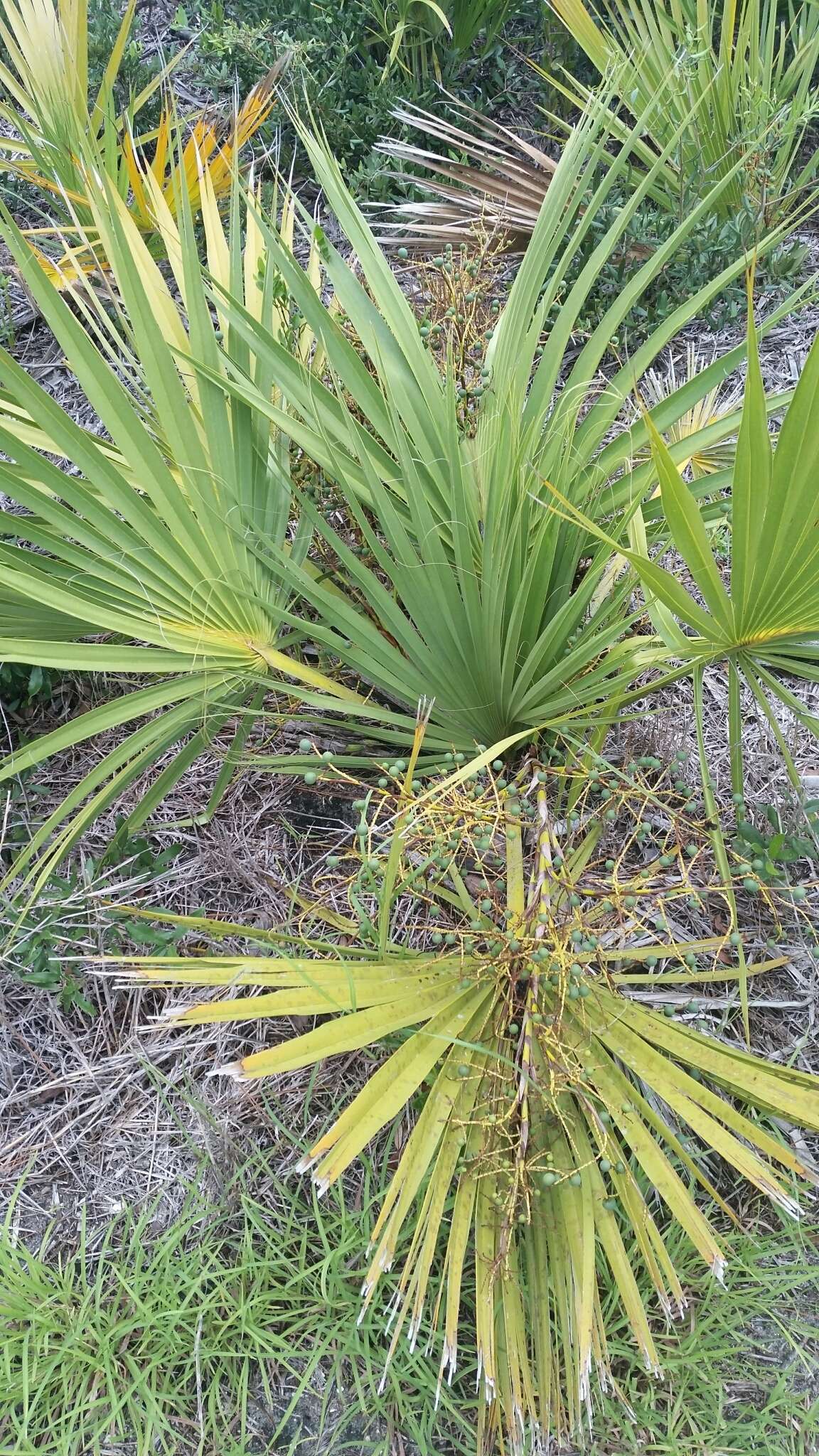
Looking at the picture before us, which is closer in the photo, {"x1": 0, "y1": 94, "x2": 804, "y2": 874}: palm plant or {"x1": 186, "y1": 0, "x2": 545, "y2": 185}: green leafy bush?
{"x1": 0, "y1": 94, "x2": 804, "y2": 874}: palm plant

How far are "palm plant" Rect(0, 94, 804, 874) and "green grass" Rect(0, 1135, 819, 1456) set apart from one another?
0.68 meters

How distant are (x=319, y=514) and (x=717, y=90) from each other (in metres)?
1.36

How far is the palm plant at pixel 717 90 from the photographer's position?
1928mm

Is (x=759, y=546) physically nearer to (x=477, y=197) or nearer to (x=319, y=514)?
(x=319, y=514)

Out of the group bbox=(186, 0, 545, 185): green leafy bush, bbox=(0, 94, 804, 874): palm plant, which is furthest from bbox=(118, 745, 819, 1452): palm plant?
bbox=(186, 0, 545, 185): green leafy bush

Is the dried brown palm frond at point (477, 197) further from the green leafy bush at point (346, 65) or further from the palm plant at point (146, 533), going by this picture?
the palm plant at point (146, 533)

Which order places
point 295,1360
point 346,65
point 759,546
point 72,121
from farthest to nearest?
point 346,65 → point 72,121 → point 295,1360 → point 759,546

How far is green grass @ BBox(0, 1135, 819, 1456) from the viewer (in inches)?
51.9

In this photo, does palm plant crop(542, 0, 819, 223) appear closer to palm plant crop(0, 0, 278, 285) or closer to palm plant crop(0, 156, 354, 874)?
palm plant crop(0, 0, 278, 285)

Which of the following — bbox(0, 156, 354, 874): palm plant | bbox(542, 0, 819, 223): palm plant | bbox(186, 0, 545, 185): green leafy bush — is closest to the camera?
bbox(0, 156, 354, 874): palm plant

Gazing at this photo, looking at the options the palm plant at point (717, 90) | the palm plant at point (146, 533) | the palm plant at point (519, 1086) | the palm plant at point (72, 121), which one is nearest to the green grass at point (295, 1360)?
the palm plant at point (519, 1086)

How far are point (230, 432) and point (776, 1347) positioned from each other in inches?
60.6

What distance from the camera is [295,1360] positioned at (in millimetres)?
1417

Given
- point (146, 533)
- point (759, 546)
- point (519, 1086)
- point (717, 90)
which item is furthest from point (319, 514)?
point (717, 90)
